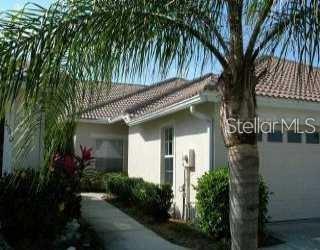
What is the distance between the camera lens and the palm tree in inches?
197

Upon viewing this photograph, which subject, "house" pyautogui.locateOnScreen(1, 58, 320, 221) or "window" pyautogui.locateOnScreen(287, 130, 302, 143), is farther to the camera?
"window" pyautogui.locateOnScreen(287, 130, 302, 143)

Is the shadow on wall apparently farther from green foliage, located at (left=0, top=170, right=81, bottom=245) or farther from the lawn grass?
green foliage, located at (left=0, top=170, right=81, bottom=245)

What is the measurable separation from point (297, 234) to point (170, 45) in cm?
753

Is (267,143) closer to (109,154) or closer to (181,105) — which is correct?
(181,105)

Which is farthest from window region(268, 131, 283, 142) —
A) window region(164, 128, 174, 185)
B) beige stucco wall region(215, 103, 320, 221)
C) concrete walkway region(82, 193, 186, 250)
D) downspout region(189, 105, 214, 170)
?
concrete walkway region(82, 193, 186, 250)

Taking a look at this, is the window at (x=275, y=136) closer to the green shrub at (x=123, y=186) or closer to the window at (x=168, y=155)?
the window at (x=168, y=155)

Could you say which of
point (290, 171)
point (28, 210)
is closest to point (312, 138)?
point (290, 171)

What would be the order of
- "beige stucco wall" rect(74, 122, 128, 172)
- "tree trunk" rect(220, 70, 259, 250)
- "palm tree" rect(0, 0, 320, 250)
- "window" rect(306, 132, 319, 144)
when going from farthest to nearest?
"beige stucco wall" rect(74, 122, 128, 172) → "window" rect(306, 132, 319, 144) → "tree trunk" rect(220, 70, 259, 250) → "palm tree" rect(0, 0, 320, 250)

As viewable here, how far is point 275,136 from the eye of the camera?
13.4 meters

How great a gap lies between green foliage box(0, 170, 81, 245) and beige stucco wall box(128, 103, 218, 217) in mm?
4253

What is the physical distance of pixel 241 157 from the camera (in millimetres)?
5859

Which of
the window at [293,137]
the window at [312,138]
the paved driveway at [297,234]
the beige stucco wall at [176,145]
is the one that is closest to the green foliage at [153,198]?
the beige stucco wall at [176,145]

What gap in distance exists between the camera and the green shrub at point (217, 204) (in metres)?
10.6

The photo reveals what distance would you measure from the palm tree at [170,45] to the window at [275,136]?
7.52 meters
